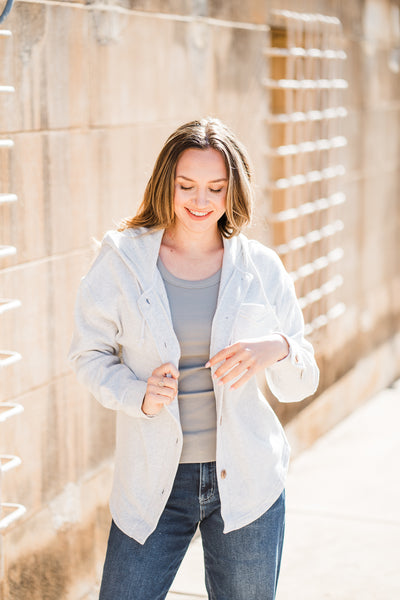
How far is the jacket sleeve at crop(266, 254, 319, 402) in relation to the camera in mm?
2732

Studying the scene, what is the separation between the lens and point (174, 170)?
2715 millimetres

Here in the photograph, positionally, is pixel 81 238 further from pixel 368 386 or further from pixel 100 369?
pixel 368 386

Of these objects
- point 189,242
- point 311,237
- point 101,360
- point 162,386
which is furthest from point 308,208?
point 162,386

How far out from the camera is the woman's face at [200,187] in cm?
269

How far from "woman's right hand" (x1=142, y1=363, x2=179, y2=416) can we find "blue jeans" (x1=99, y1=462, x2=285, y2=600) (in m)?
0.27

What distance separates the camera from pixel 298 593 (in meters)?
4.38

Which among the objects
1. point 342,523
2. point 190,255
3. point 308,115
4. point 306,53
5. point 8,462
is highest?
point 306,53

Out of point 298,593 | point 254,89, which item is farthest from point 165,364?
point 254,89

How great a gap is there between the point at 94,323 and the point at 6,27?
112 cm

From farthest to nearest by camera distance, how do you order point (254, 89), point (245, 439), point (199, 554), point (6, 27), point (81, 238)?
1. point (254, 89)
2. point (199, 554)
3. point (81, 238)
4. point (6, 27)
5. point (245, 439)

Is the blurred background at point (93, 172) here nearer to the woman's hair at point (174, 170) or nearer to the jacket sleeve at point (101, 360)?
the woman's hair at point (174, 170)

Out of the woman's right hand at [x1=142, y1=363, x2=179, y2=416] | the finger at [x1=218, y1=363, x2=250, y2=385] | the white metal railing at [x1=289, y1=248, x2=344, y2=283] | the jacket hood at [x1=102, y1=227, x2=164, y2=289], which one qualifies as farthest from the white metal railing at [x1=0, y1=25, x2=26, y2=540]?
the white metal railing at [x1=289, y1=248, x2=344, y2=283]

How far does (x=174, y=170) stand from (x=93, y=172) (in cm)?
128

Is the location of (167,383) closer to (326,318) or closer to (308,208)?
(308,208)
